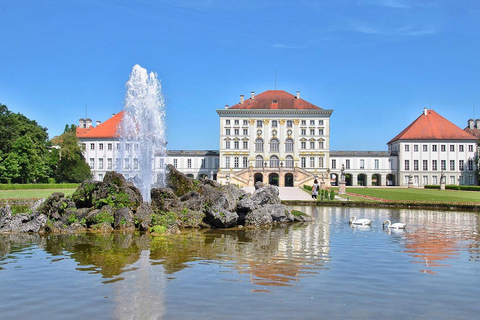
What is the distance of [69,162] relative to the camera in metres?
66.9

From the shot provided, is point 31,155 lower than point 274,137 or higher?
lower

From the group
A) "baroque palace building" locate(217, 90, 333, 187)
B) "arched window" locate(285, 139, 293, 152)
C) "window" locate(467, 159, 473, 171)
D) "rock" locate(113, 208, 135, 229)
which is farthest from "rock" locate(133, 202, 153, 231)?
"window" locate(467, 159, 473, 171)

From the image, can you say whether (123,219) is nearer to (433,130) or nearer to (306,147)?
(306,147)

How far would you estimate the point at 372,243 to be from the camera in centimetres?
1333

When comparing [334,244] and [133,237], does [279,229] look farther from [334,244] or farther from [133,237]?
[133,237]

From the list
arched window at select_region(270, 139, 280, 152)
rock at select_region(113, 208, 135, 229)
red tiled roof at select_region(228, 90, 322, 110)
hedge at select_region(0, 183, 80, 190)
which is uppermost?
red tiled roof at select_region(228, 90, 322, 110)

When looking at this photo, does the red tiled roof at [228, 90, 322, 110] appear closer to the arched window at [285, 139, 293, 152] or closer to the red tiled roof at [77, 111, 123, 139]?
the arched window at [285, 139, 293, 152]

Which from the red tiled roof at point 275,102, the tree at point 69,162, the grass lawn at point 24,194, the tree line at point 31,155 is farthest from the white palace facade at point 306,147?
the grass lawn at point 24,194

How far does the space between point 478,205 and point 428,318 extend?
2363 centimetres

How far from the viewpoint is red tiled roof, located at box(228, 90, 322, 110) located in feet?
260

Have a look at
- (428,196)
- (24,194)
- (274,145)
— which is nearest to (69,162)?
(24,194)

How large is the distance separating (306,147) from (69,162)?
3832 centimetres

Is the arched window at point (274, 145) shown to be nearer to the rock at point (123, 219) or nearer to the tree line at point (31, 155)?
the tree line at point (31, 155)

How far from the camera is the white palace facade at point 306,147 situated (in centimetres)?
7738
